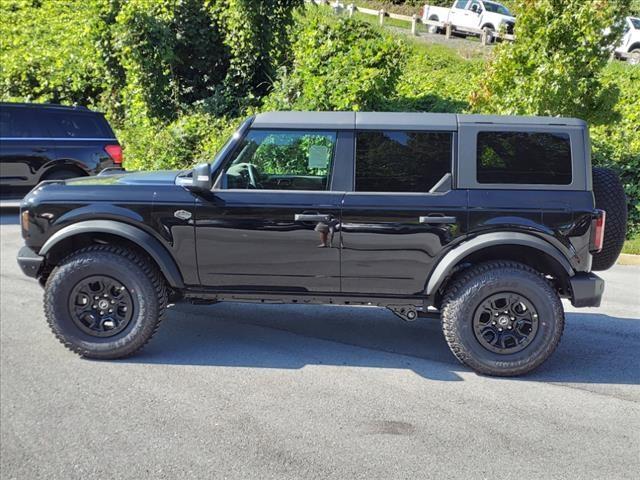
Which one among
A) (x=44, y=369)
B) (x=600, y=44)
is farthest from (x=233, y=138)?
(x=600, y=44)

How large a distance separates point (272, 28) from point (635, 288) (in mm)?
9945

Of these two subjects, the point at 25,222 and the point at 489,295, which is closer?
the point at 489,295

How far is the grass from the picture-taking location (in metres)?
8.39

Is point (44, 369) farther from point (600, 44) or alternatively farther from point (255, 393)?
point (600, 44)

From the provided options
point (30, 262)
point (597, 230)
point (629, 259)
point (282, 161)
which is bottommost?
point (629, 259)

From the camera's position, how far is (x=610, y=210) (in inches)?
175

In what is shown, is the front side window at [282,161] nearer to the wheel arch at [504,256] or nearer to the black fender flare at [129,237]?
the black fender flare at [129,237]

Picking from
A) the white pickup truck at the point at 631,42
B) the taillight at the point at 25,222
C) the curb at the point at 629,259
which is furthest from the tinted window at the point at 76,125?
the white pickup truck at the point at 631,42

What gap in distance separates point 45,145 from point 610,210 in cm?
896

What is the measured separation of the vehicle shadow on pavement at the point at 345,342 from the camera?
456 centimetres

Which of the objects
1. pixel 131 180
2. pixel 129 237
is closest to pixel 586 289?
pixel 129 237

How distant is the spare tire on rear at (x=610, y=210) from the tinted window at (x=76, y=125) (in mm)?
8656

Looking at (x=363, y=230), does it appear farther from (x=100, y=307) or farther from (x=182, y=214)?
(x=100, y=307)

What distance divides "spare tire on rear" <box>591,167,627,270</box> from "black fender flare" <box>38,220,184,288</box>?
3195mm
